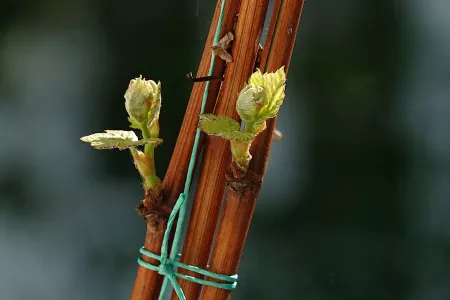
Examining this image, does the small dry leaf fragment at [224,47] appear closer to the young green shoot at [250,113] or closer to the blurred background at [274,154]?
the young green shoot at [250,113]

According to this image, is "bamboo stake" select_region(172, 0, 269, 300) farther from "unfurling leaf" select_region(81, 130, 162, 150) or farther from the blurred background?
the blurred background

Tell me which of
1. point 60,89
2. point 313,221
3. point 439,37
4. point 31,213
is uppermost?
point 439,37

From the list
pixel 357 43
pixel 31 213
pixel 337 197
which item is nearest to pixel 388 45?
pixel 357 43

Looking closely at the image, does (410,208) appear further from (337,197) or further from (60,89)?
(60,89)

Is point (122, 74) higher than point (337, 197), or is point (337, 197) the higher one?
point (122, 74)

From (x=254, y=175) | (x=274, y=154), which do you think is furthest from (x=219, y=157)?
(x=274, y=154)

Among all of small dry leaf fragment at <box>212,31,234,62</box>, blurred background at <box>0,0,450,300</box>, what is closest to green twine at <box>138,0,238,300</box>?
small dry leaf fragment at <box>212,31,234,62</box>
